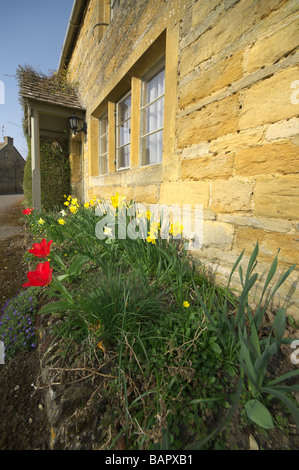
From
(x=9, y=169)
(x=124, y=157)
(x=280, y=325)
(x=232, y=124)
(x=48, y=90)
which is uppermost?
(x=9, y=169)

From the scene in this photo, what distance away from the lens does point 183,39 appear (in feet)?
6.50

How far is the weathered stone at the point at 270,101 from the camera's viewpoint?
49.8 inches

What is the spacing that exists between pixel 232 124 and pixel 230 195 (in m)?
0.53

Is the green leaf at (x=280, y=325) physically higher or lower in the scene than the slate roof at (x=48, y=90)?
lower

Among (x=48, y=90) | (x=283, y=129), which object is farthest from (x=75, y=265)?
(x=48, y=90)

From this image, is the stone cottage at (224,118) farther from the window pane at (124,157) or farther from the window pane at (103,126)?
the window pane at (103,126)

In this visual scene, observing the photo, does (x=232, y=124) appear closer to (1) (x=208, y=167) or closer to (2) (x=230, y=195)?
(1) (x=208, y=167)

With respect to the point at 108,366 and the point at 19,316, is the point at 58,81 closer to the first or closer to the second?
the point at 19,316

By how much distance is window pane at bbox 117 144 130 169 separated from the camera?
3742 millimetres

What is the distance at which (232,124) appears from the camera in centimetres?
160

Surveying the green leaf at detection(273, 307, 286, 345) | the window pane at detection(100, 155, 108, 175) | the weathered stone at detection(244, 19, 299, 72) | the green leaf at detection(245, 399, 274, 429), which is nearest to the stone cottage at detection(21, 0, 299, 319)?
the weathered stone at detection(244, 19, 299, 72)

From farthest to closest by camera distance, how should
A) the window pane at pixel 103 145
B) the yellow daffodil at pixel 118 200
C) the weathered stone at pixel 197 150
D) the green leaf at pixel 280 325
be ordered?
1. the window pane at pixel 103 145
2. the yellow daffodil at pixel 118 200
3. the weathered stone at pixel 197 150
4. the green leaf at pixel 280 325

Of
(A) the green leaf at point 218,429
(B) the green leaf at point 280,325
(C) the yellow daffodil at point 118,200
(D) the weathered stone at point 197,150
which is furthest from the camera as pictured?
(C) the yellow daffodil at point 118,200

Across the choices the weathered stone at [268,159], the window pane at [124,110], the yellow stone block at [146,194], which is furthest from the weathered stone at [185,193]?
the window pane at [124,110]
